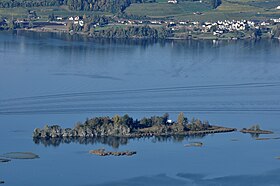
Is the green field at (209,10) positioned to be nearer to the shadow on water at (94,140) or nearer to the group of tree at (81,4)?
the group of tree at (81,4)

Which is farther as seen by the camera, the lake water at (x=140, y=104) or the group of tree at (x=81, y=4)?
the group of tree at (x=81, y=4)

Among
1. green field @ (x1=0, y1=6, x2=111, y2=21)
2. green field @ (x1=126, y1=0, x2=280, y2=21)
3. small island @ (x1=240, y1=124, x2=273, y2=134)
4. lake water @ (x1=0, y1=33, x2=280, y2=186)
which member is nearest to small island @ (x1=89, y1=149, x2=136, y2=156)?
lake water @ (x1=0, y1=33, x2=280, y2=186)

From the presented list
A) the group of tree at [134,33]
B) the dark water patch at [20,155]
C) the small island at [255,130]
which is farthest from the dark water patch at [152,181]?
the group of tree at [134,33]

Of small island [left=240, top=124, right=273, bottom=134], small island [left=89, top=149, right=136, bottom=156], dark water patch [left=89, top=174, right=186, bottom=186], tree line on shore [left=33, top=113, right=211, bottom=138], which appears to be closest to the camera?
dark water patch [left=89, top=174, right=186, bottom=186]

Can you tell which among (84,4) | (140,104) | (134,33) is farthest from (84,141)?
(84,4)

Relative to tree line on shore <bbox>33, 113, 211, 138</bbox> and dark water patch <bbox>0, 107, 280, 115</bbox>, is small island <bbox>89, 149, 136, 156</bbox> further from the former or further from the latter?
dark water patch <bbox>0, 107, 280, 115</bbox>

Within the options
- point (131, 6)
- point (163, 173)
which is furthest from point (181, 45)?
point (163, 173)

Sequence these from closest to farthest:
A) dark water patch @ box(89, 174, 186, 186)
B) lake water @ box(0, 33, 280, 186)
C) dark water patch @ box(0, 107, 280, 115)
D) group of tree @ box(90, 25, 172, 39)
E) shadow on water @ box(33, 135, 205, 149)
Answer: dark water patch @ box(89, 174, 186, 186) < lake water @ box(0, 33, 280, 186) < shadow on water @ box(33, 135, 205, 149) < dark water patch @ box(0, 107, 280, 115) < group of tree @ box(90, 25, 172, 39)
